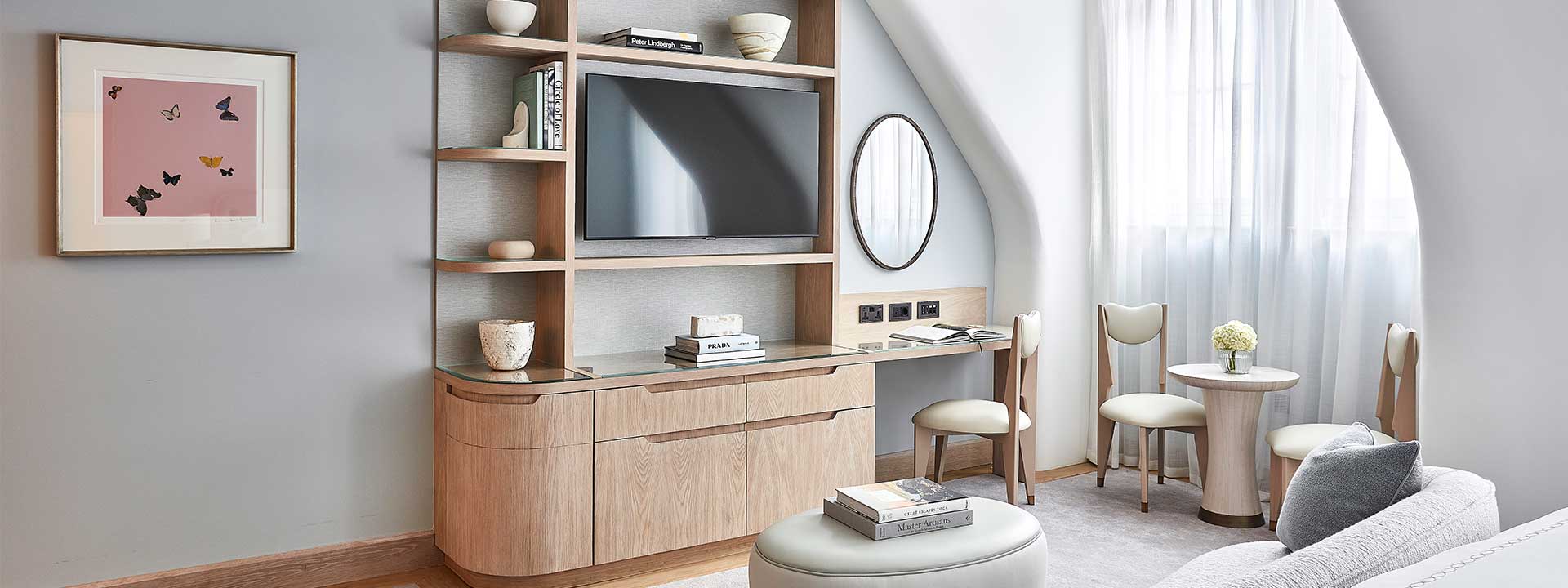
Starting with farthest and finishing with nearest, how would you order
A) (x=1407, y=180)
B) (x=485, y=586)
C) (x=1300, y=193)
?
(x=1300, y=193)
(x=1407, y=180)
(x=485, y=586)

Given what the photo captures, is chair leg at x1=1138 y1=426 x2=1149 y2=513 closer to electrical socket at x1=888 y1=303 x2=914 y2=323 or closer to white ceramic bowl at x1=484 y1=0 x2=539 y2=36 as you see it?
electrical socket at x1=888 y1=303 x2=914 y2=323

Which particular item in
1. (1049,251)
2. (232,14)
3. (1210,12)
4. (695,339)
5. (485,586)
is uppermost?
(1210,12)

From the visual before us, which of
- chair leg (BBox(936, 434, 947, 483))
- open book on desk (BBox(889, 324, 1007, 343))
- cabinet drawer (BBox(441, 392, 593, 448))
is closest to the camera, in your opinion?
cabinet drawer (BBox(441, 392, 593, 448))

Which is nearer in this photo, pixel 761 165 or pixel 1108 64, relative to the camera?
pixel 761 165

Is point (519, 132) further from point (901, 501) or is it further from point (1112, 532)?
point (1112, 532)

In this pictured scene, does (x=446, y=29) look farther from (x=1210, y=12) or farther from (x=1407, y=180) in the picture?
(x=1407, y=180)

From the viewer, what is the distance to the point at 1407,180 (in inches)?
157

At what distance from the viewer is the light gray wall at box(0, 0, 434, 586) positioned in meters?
2.99

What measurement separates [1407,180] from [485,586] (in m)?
3.53

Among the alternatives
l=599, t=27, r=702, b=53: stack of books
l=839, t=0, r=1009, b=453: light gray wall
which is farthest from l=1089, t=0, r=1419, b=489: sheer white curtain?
l=599, t=27, r=702, b=53: stack of books

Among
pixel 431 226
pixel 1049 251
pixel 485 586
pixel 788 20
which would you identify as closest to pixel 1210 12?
pixel 1049 251

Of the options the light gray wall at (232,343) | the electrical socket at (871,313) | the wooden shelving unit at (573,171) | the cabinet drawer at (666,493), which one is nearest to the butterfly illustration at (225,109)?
the light gray wall at (232,343)

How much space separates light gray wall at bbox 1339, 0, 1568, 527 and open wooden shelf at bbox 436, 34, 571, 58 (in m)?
2.27

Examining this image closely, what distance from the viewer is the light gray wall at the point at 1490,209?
7.81 feet
